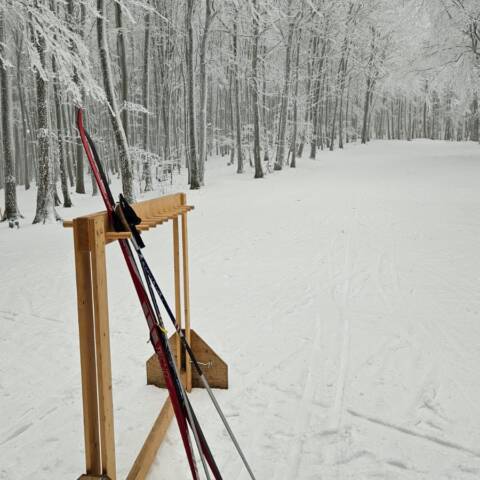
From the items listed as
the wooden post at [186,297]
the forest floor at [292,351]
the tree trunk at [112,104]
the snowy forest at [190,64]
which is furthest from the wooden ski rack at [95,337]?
the tree trunk at [112,104]

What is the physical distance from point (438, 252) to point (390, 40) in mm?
33254

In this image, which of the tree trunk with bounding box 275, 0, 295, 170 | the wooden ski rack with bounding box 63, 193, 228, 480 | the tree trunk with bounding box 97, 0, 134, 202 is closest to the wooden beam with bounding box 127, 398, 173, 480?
the wooden ski rack with bounding box 63, 193, 228, 480

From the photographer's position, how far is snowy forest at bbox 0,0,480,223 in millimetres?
11805

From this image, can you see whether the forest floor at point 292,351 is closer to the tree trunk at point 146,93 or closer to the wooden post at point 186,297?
the wooden post at point 186,297

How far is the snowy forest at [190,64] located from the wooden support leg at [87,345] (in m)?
5.86

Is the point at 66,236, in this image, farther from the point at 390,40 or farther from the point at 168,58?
the point at 390,40

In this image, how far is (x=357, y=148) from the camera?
113 feet

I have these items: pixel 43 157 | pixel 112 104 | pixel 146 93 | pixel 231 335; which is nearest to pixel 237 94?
pixel 146 93

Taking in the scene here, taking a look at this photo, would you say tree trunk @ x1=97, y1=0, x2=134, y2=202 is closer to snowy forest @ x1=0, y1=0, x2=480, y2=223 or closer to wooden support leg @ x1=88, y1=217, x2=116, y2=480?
snowy forest @ x1=0, y1=0, x2=480, y2=223

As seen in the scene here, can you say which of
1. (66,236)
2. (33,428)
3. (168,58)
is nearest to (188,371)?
(33,428)

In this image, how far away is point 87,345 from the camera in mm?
1901

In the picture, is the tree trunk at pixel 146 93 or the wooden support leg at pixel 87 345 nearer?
the wooden support leg at pixel 87 345

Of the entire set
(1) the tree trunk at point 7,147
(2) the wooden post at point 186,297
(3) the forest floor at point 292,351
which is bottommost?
(3) the forest floor at point 292,351

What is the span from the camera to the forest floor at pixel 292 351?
2.74 m
